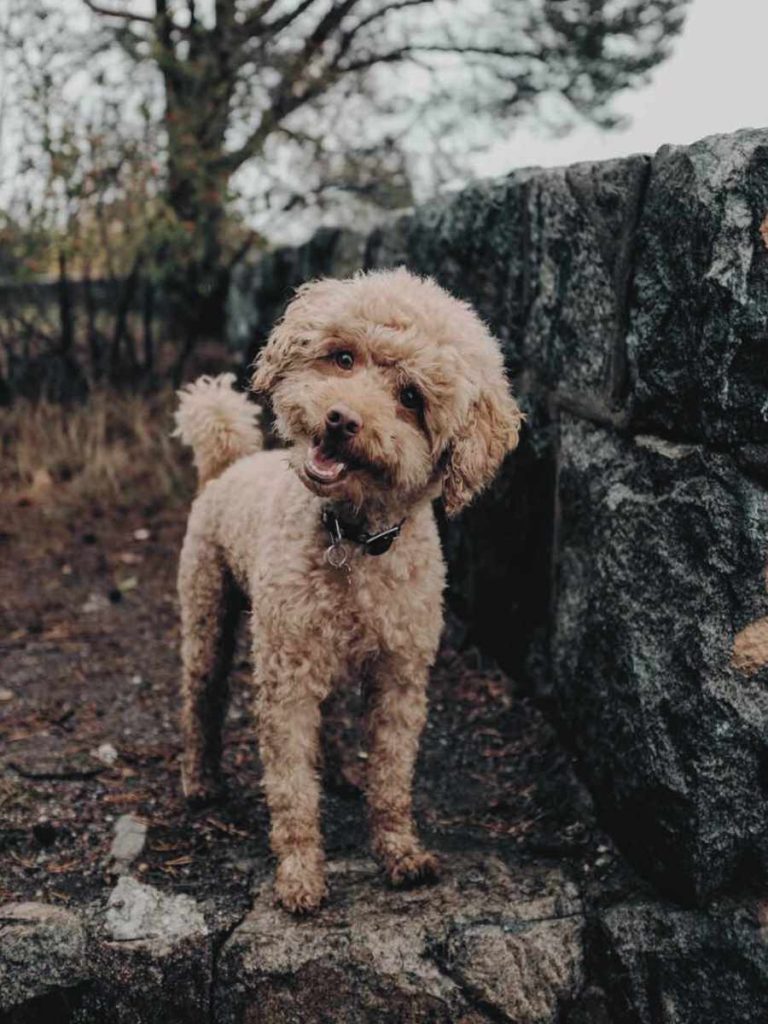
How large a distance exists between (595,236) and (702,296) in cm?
65

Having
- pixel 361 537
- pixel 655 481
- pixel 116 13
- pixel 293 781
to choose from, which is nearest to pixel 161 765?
pixel 293 781

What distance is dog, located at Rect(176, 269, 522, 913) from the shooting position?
7.56 feet

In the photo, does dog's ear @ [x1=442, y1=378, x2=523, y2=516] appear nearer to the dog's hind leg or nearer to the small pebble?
the dog's hind leg

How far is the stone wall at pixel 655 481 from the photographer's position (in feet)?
7.06

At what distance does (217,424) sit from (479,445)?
1.23 meters

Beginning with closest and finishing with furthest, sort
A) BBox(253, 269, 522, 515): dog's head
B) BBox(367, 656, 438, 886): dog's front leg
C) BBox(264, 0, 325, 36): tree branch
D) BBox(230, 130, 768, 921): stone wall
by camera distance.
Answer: BBox(230, 130, 768, 921): stone wall → BBox(253, 269, 522, 515): dog's head → BBox(367, 656, 438, 886): dog's front leg → BBox(264, 0, 325, 36): tree branch

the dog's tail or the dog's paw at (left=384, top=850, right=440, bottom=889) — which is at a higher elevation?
the dog's tail

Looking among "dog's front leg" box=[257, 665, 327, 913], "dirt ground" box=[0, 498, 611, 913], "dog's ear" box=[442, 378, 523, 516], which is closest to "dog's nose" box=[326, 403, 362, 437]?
"dog's ear" box=[442, 378, 523, 516]

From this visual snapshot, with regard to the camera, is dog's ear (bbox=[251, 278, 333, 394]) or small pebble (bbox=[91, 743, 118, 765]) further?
small pebble (bbox=[91, 743, 118, 765])

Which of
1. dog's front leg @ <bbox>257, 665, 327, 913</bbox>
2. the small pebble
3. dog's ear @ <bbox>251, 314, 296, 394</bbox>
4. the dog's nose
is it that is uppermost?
dog's ear @ <bbox>251, 314, 296, 394</bbox>

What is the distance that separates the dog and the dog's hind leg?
0.21 metres

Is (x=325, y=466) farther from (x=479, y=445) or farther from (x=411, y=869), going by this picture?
(x=411, y=869)

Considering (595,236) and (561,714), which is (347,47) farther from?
(561,714)

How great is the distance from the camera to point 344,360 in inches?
94.0
